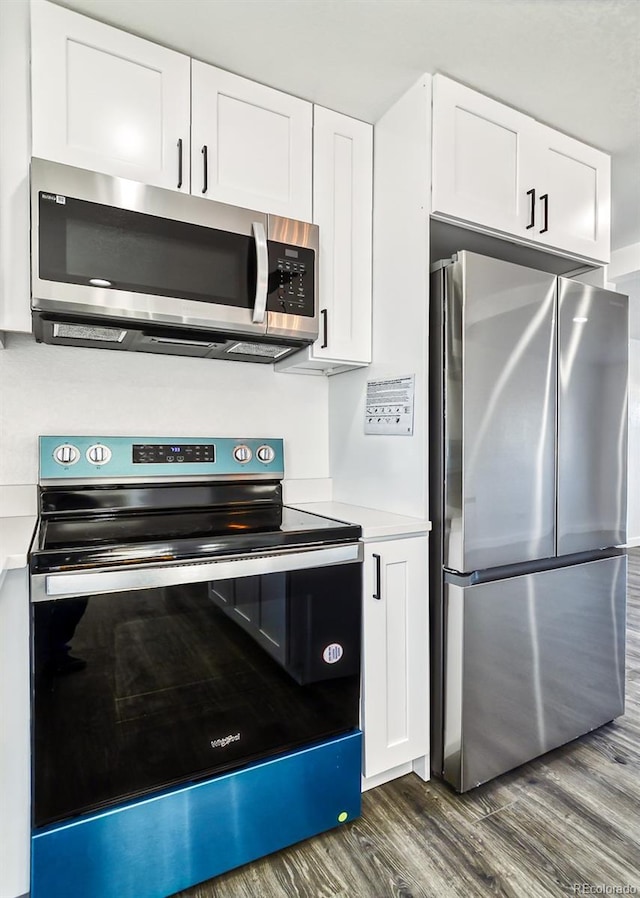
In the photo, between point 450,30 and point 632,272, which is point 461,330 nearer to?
point 450,30

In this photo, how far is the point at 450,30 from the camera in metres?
1.44

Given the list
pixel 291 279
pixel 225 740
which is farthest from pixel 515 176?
pixel 225 740

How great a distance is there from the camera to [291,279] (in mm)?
1638

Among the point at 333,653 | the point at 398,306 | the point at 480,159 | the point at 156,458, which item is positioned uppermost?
the point at 480,159

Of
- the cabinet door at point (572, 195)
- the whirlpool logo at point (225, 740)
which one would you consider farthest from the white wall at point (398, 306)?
the whirlpool logo at point (225, 740)

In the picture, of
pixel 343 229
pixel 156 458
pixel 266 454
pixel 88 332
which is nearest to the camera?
pixel 88 332

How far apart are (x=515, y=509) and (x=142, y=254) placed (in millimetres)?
1407

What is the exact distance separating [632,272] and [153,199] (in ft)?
9.26

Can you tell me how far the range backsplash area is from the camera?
5.19 ft

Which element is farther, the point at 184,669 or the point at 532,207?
the point at 532,207

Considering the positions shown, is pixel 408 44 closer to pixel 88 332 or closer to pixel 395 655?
pixel 88 332

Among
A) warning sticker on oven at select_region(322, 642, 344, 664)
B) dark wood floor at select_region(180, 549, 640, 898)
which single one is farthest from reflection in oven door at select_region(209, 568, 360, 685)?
dark wood floor at select_region(180, 549, 640, 898)

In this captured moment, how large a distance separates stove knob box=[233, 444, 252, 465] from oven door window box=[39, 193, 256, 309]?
561mm

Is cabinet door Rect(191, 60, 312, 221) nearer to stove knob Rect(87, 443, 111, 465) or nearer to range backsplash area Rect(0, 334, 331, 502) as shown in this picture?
range backsplash area Rect(0, 334, 331, 502)
